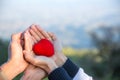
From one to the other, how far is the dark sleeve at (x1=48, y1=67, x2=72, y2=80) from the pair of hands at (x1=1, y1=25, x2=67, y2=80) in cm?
4

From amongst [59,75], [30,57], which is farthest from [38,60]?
[59,75]

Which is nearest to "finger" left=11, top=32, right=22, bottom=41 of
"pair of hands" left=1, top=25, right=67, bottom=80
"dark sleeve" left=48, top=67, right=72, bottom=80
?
"pair of hands" left=1, top=25, right=67, bottom=80

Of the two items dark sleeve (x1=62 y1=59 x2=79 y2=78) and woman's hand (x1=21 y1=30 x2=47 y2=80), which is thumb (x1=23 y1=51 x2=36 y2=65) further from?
dark sleeve (x1=62 y1=59 x2=79 y2=78)

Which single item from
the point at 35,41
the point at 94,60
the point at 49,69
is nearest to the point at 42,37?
the point at 35,41

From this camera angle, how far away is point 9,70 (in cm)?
227

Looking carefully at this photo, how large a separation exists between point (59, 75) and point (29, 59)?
194mm

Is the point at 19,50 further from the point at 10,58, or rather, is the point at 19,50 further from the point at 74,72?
the point at 74,72

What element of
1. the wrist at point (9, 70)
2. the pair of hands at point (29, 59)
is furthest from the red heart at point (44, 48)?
the wrist at point (9, 70)

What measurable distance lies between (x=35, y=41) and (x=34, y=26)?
0.29 feet

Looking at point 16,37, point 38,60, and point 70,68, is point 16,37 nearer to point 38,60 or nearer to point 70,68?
point 38,60

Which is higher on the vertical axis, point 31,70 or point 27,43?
point 27,43

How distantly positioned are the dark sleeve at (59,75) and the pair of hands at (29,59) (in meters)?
0.04

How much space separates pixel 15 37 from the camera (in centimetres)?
241

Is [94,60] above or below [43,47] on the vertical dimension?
below
